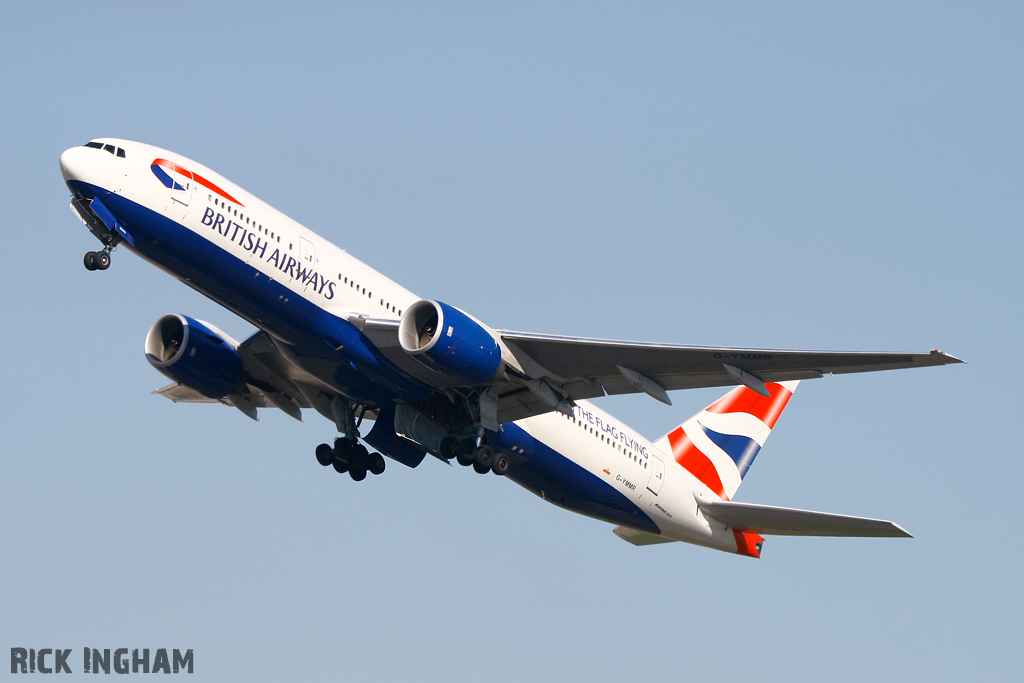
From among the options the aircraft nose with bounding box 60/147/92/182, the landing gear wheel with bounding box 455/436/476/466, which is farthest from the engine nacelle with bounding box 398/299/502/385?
the aircraft nose with bounding box 60/147/92/182

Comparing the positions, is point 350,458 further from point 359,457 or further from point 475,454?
point 475,454

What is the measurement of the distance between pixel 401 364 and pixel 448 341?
1.77 m

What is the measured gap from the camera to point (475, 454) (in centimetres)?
2503

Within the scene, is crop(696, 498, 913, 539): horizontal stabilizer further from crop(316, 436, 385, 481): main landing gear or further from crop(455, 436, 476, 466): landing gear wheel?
crop(316, 436, 385, 481): main landing gear

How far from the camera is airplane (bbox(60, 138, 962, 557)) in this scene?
21.9 m

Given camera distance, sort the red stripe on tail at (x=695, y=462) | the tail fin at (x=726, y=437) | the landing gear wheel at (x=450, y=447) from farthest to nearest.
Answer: the tail fin at (x=726, y=437)
the red stripe on tail at (x=695, y=462)
the landing gear wheel at (x=450, y=447)

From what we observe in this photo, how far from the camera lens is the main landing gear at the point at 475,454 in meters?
25.1

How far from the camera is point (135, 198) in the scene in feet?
71.3

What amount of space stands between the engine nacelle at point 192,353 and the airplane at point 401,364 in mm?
33

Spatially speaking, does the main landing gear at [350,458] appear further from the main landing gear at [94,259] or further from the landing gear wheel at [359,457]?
A: the main landing gear at [94,259]

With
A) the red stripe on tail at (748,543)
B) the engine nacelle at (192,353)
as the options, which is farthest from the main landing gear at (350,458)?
the red stripe on tail at (748,543)

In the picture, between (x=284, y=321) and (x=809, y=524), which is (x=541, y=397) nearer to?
(x=284, y=321)

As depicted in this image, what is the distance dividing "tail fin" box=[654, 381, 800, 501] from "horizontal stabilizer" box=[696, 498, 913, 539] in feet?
4.84

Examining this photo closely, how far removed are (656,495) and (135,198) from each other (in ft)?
47.3
